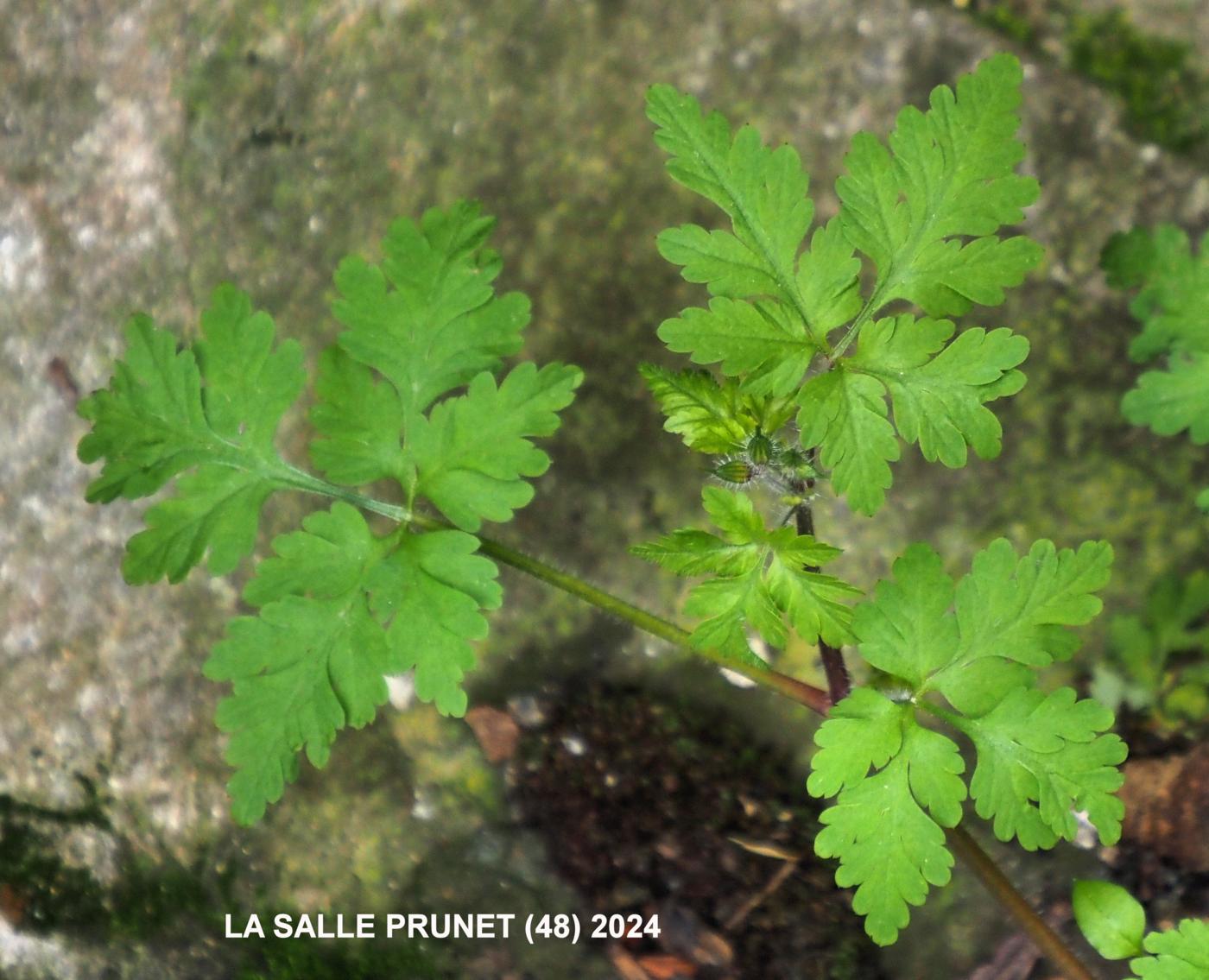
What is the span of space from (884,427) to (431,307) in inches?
39.9

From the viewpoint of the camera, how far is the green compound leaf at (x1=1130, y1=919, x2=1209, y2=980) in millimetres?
2213

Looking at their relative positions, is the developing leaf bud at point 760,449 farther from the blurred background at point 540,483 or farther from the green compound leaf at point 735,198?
the blurred background at point 540,483

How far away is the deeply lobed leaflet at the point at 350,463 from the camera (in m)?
2.18

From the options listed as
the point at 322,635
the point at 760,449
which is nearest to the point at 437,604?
the point at 322,635

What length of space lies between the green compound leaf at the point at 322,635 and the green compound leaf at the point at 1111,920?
164 cm

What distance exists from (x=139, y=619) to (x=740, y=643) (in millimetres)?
2019

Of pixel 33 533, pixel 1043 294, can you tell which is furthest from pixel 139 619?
pixel 1043 294

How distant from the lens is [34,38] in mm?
3162

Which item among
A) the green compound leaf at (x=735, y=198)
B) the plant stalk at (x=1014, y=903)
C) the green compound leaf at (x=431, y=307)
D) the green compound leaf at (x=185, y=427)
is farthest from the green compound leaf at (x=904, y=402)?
the green compound leaf at (x=185, y=427)

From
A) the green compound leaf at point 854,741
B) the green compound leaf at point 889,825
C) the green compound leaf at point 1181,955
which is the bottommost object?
the green compound leaf at point 1181,955

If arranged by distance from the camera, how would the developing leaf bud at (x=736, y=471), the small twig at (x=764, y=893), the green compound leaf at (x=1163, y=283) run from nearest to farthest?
the developing leaf bud at (x=736, y=471) → the green compound leaf at (x=1163, y=283) → the small twig at (x=764, y=893)

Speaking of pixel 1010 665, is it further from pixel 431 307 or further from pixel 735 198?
pixel 431 307

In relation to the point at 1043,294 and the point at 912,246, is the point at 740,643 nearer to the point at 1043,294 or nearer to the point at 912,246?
the point at 912,246

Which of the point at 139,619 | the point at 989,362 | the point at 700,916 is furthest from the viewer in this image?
the point at 139,619
